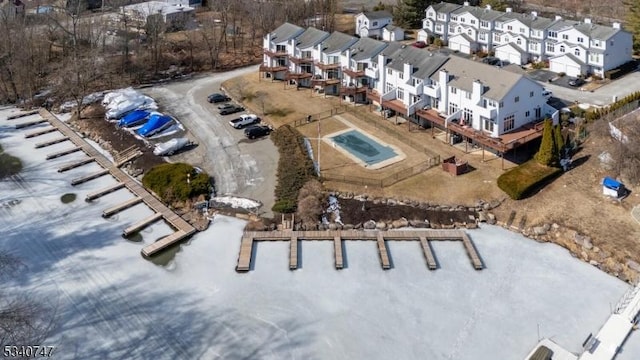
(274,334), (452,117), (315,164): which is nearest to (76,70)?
(315,164)

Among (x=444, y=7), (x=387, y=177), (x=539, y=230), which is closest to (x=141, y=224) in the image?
(x=387, y=177)

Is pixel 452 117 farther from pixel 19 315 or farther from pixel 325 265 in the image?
pixel 19 315

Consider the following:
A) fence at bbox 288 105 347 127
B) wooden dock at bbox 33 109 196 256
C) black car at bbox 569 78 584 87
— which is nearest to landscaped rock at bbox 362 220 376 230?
wooden dock at bbox 33 109 196 256

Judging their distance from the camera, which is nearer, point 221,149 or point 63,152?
point 221,149

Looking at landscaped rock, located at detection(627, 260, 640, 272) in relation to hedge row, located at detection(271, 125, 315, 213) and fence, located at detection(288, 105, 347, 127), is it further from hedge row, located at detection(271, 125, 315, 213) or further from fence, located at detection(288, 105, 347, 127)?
fence, located at detection(288, 105, 347, 127)

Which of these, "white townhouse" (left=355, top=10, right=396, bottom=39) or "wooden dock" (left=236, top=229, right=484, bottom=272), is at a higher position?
"white townhouse" (left=355, top=10, right=396, bottom=39)

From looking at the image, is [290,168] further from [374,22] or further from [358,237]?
[374,22]
